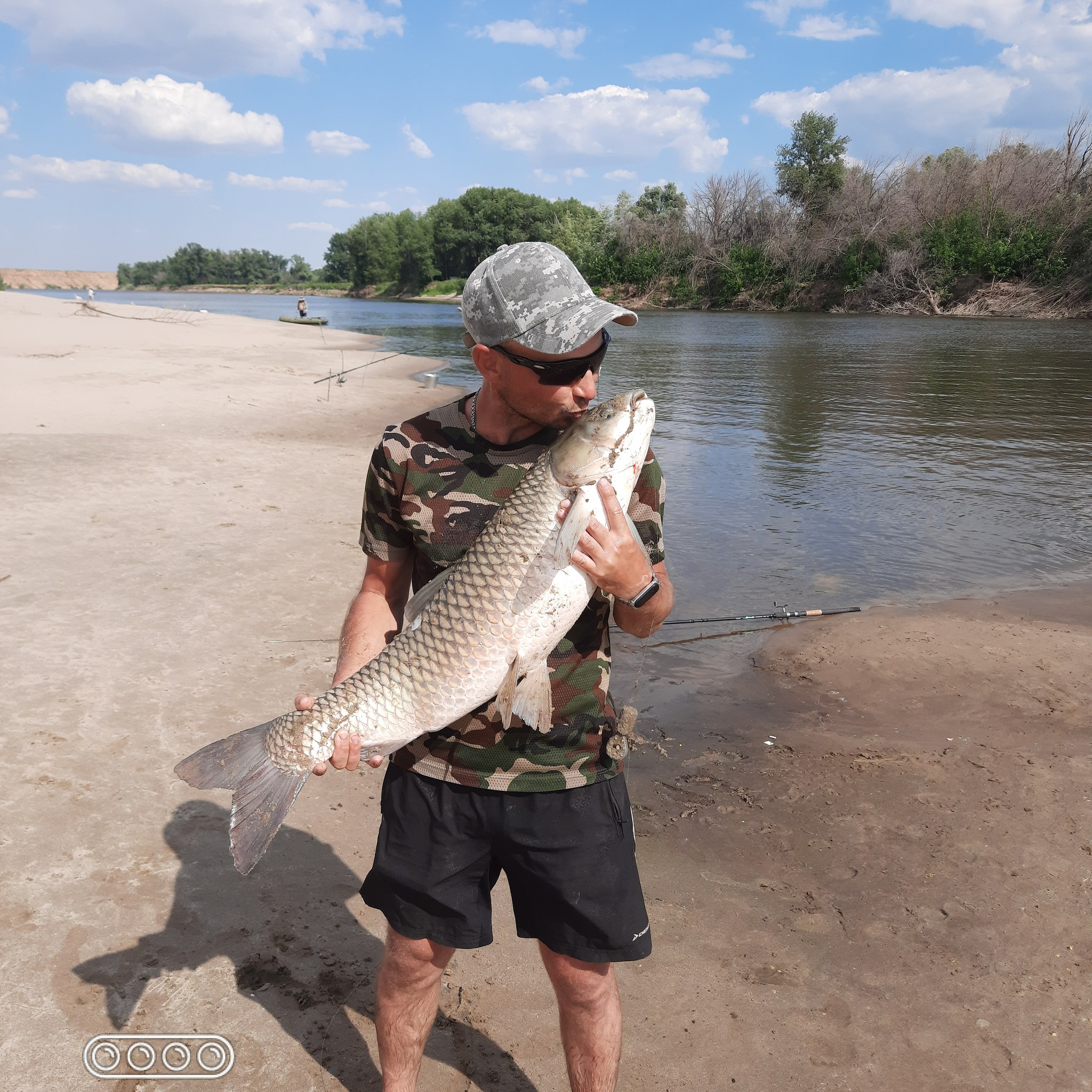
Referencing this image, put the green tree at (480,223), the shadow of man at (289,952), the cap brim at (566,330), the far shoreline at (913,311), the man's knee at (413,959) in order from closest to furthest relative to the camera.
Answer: the cap brim at (566,330)
the man's knee at (413,959)
the shadow of man at (289,952)
the far shoreline at (913,311)
the green tree at (480,223)

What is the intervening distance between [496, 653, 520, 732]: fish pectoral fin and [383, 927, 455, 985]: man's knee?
67 cm

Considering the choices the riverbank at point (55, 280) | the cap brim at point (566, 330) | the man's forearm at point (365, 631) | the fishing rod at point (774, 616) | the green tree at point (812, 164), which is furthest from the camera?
the riverbank at point (55, 280)

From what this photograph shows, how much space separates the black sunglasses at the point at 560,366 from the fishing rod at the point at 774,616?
4.35 metres

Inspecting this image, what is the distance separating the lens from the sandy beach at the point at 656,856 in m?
2.72

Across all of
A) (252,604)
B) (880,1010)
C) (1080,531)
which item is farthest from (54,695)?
(1080,531)

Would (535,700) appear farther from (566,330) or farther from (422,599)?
(566,330)

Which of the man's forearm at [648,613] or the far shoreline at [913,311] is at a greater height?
the far shoreline at [913,311]

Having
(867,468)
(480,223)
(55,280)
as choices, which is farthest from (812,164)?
(55,280)

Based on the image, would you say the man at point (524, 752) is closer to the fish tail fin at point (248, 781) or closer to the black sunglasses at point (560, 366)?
the black sunglasses at point (560, 366)

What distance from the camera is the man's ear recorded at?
2.14 meters

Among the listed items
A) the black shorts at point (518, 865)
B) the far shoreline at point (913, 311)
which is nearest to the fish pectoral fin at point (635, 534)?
the black shorts at point (518, 865)

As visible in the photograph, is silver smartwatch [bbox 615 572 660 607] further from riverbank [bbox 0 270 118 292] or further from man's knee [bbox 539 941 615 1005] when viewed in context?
riverbank [bbox 0 270 118 292]

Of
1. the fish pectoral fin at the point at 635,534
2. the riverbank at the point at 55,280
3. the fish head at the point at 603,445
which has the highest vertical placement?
the riverbank at the point at 55,280

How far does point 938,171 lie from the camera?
59625 millimetres
